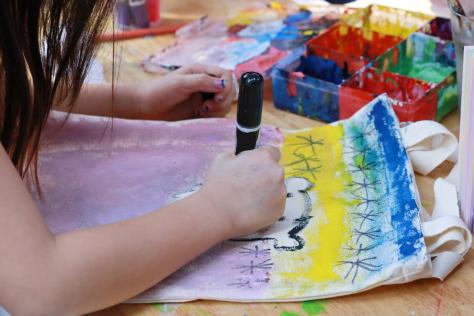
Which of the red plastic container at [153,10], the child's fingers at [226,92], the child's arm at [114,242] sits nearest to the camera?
the child's arm at [114,242]

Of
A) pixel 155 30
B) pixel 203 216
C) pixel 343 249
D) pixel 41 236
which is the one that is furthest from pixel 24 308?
pixel 155 30

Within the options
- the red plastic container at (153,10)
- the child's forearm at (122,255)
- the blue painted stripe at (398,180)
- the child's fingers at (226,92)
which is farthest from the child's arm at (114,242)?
the red plastic container at (153,10)

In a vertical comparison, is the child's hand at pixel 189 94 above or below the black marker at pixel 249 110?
below

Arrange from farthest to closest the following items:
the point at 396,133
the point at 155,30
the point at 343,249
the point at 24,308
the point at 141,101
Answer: the point at 155,30 < the point at 141,101 < the point at 396,133 < the point at 343,249 < the point at 24,308

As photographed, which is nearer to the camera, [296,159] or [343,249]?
[343,249]

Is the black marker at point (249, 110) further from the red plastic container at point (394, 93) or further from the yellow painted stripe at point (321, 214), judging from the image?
the red plastic container at point (394, 93)

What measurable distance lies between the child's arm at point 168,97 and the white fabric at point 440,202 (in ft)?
0.77

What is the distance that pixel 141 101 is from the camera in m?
0.93

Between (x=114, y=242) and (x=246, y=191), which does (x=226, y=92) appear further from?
(x=114, y=242)

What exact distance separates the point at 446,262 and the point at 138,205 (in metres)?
0.31

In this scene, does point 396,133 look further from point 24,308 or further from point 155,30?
point 155,30

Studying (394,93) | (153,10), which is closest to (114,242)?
(394,93)

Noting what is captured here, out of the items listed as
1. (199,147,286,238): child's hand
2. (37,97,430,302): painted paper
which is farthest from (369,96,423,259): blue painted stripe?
(199,147,286,238): child's hand

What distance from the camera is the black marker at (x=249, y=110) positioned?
2.23 ft
